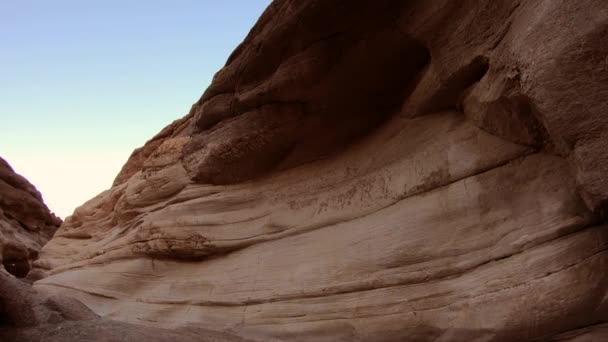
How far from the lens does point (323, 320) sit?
415cm

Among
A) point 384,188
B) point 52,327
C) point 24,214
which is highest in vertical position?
point 24,214

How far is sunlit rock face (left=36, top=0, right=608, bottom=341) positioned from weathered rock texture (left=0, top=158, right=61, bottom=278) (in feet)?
10.9

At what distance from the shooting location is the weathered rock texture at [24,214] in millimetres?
9539

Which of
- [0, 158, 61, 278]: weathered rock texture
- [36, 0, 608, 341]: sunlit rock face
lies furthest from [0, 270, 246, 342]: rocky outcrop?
[0, 158, 61, 278]: weathered rock texture

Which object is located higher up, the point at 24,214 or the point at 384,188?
the point at 24,214

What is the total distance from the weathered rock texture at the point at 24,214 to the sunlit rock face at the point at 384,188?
10.9ft

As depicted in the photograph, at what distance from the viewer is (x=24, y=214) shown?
10969mm

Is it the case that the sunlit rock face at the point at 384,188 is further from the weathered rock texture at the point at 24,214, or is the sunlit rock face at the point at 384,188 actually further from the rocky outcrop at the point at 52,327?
the weathered rock texture at the point at 24,214

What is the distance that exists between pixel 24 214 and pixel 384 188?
9.55 meters

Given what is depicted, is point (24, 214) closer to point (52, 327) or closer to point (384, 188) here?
point (52, 327)

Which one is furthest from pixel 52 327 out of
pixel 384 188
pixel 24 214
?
pixel 24 214

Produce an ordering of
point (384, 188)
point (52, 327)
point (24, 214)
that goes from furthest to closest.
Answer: point (24, 214), point (384, 188), point (52, 327)

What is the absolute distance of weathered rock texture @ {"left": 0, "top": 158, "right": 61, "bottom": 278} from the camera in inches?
376

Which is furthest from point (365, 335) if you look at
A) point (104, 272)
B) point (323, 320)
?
point (104, 272)
